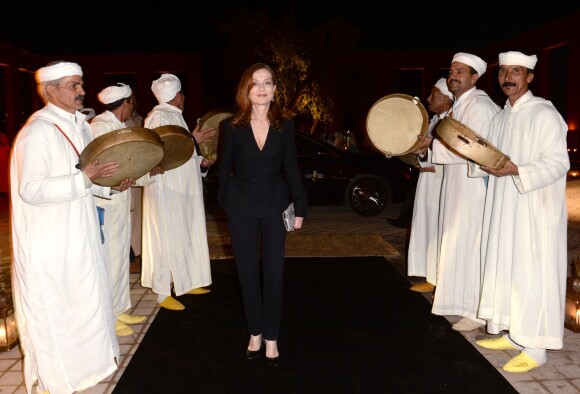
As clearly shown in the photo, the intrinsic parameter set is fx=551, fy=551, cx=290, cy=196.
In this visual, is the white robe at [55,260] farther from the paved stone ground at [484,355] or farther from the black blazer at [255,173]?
the black blazer at [255,173]

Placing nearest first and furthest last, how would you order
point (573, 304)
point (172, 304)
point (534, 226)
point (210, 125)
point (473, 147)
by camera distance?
1. point (473, 147)
2. point (534, 226)
3. point (573, 304)
4. point (172, 304)
5. point (210, 125)

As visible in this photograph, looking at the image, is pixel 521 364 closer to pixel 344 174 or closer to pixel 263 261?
pixel 263 261

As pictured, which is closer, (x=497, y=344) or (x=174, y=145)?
(x=497, y=344)

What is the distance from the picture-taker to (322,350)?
3928mm

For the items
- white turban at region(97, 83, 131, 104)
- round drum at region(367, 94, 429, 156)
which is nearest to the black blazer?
round drum at region(367, 94, 429, 156)

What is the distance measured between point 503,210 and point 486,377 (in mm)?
1084

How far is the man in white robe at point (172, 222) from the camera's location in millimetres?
4863

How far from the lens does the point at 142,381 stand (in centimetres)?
349

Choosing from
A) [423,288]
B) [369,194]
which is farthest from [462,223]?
[369,194]

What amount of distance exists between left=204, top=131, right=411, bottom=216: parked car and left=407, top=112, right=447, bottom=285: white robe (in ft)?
16.3

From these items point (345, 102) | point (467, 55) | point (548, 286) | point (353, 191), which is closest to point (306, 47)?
point (345, 102)

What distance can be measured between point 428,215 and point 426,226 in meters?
0.12

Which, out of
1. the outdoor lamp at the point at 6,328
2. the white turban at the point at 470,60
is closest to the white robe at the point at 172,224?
the outdoor lamp at the point at 6,328

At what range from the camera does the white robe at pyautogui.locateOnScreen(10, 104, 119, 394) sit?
2939mm
